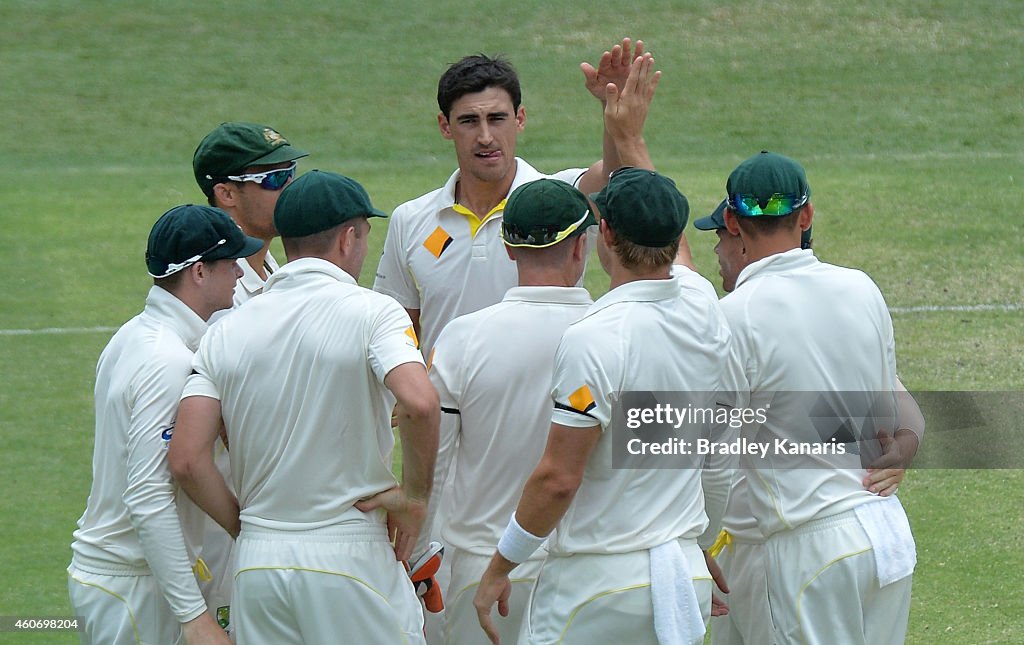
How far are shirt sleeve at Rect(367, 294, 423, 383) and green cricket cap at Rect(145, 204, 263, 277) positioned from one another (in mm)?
614

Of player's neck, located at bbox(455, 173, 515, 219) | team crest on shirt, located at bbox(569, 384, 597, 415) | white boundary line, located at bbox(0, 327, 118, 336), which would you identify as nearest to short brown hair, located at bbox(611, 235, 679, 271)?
team crest on shirt, located at bbox(569, 384, 597, 415)

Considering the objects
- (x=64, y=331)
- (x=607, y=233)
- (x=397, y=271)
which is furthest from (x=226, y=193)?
(x=64, y=331)

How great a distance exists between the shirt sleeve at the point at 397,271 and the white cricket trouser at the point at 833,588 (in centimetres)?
191

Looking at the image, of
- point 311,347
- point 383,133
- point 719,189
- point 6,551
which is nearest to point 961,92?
point 719,189

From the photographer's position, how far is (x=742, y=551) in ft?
15.2

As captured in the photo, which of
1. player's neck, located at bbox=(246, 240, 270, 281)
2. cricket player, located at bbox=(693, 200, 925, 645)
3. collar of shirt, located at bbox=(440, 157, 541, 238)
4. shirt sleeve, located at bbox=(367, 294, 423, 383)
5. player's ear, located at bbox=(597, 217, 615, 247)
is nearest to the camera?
shirt sleeve, located at bbox=(367, 294, 423, 383)

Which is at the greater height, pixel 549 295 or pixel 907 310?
pixel 549 295

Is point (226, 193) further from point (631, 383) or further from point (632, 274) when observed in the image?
point (631, 383)

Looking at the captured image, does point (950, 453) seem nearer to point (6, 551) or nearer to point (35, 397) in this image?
point (6, 551)

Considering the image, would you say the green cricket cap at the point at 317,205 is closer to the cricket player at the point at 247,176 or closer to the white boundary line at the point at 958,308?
the cricket player at the point at 247,176

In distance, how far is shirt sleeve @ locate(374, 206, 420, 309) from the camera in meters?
5.34

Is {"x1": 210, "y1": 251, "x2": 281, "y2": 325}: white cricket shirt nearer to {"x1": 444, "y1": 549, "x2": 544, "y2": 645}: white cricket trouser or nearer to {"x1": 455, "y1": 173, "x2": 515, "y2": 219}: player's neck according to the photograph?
{"x1": 455, "y1": 173, "x2": 515, "y2": 219}: player's neck

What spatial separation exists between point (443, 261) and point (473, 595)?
57.8 inches

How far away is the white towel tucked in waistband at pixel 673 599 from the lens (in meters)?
3.76
